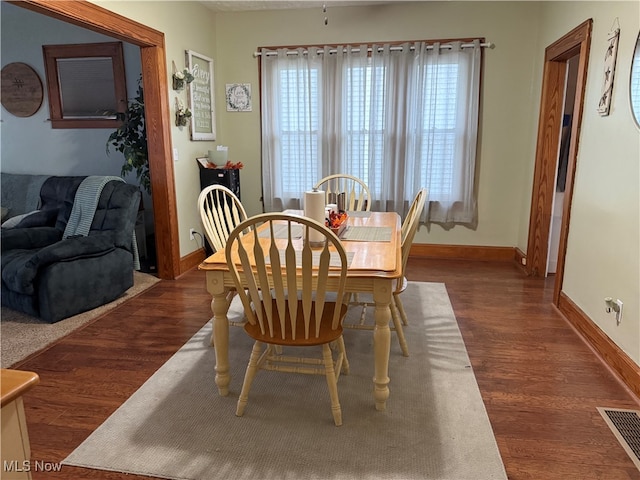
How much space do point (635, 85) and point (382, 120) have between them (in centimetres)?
232

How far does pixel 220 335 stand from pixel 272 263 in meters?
0.54

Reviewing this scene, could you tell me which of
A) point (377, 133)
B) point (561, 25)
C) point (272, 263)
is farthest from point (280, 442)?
point (561, 25)

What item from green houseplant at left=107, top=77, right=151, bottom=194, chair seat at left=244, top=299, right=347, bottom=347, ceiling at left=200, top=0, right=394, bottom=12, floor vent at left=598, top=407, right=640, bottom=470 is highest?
ceiling at left=200, top=0, right=394, bottom=12

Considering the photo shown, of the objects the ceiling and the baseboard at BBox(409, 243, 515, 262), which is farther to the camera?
the baseboard at BBox(409, 243, 515, 262)

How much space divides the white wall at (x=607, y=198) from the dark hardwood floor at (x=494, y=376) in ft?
0.90

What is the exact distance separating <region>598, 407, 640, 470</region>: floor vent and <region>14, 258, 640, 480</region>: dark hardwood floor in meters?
0.04

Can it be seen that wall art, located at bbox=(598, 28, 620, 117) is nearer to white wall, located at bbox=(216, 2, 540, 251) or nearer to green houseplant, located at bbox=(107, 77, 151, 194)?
white wall, located at bbox=(216, 2, 540, 251)

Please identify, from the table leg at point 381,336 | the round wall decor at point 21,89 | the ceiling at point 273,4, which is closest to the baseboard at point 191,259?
the round wall decor at point 21,89

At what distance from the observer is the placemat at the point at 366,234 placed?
234 centimetres

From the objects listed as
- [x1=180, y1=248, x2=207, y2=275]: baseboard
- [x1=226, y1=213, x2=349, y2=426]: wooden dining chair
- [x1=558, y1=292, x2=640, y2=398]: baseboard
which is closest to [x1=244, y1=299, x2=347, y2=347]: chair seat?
[x1=226, y1=213, x2=349, y2=426]: wooden dining chair

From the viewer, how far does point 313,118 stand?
449cm

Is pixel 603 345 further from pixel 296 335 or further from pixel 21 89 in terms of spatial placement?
pixel 21 89

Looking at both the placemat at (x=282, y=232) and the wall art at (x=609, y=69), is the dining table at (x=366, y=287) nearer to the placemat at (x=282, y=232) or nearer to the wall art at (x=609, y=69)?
the placemat at (x=282, y=232)

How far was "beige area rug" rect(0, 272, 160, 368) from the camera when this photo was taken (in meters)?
2.58
